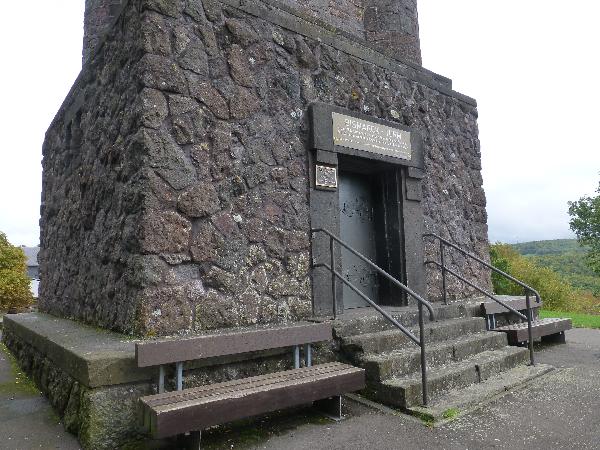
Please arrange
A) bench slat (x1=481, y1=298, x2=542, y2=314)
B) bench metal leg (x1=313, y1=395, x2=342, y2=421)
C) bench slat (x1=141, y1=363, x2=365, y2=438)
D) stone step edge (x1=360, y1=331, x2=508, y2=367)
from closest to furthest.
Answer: bench slat (x1=141, y1=363, x2=365, y2=438) < bench metal leg (x1=313, y1=395, x2=342, y2=421) < stone step edge (x1=360, y1=331, x2=508, y2=367) < bench slat (x1=481, y1=298, x2=542, y2=314)

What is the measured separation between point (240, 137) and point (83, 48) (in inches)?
182

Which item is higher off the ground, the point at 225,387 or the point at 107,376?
the point at 107,376

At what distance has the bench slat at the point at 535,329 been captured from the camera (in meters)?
5.19

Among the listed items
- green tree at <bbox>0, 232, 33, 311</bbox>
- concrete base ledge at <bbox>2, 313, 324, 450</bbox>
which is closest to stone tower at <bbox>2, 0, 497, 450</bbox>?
concrete base ledge at <bbox>2, 313, 324, 450</bbox>

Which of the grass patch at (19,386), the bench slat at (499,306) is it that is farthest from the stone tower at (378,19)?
the grass patch at (19,386)

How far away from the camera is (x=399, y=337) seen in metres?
4.21

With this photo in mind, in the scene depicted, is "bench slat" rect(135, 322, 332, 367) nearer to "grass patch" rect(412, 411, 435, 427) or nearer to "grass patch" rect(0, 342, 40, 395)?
"grass patch" rect(412, 411, 435, 427)

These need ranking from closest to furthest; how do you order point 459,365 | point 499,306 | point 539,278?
point 459,365, point 499,306, point 539,278

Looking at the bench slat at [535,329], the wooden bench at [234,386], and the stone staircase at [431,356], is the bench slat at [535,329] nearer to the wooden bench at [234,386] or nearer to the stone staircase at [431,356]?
the stone staircase at [431,356]

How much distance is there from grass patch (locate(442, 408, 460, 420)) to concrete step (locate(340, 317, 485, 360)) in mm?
820

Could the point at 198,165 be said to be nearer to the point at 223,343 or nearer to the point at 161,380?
the point at 223,343

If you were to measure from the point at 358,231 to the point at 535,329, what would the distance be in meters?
2.51

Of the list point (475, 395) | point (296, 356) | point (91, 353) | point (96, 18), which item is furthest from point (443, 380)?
point (96, 18)

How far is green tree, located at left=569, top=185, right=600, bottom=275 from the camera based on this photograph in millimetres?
26531
